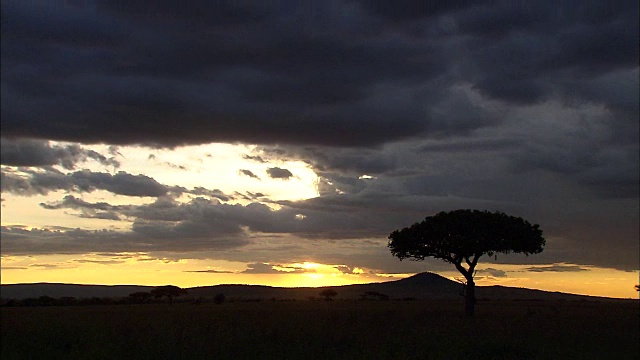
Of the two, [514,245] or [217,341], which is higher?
[514,245]

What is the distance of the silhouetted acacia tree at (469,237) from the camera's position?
47375 mm

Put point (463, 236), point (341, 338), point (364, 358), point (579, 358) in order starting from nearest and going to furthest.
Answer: point (364, 358) → point (579, 358) → point (341, 338) → point (463, 236)

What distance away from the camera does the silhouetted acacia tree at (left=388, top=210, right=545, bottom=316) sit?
155 feet

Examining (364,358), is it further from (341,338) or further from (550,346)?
(550,346)

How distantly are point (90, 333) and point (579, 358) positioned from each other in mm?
16807

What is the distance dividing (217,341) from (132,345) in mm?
2629

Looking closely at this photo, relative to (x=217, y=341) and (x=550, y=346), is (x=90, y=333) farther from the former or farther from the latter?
(x=550, y=346)

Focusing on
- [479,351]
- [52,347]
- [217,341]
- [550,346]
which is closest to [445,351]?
[479,351]

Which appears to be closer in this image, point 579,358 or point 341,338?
point 579,358

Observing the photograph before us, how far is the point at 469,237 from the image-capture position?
46.9 m

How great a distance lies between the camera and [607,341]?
28094 millimetres

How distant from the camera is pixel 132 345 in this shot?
2156 centimetres

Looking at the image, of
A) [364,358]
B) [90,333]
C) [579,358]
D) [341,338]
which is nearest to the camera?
[364,358]

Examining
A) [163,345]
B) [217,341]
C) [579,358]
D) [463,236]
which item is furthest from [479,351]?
[463,236]
